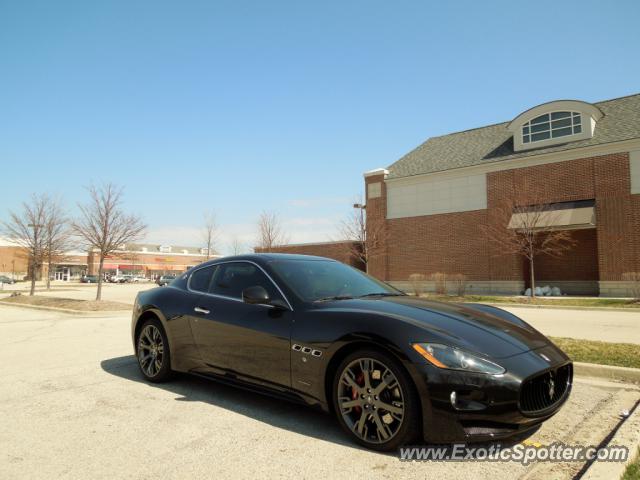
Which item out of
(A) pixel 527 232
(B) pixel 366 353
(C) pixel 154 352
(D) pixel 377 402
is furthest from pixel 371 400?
(A) pixel 527 232

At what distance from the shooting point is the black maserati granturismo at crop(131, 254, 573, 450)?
9.61 feet

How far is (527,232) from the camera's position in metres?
22.3

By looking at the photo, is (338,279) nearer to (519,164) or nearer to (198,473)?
(198,473)

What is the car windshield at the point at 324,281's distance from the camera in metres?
4.16

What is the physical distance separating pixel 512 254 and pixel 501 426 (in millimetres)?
24943

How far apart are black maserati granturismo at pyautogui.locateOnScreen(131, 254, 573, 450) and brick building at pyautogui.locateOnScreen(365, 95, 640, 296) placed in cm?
2251

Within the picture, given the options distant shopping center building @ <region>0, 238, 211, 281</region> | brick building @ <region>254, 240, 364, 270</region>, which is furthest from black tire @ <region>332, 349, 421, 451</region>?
distant shopping center building @ <region>0, 238, 211, 281</region>

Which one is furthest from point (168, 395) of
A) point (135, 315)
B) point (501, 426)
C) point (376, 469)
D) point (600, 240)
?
point (600, 240)

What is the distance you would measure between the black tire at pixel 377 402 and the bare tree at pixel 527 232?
20.9 meters

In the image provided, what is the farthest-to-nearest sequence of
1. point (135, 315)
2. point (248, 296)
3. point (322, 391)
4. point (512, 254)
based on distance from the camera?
point (512, 254) < point (135, 315) < point (248, 296) < point (322, 391)

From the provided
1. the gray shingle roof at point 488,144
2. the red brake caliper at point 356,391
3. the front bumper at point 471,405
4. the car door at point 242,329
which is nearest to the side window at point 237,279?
the car door at point 242,329

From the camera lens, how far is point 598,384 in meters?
5.21

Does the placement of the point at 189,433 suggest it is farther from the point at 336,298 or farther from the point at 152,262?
the point at 152,262

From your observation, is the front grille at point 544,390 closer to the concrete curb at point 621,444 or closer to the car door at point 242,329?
the concrete curb at point 621,444
